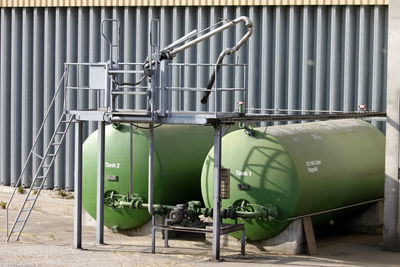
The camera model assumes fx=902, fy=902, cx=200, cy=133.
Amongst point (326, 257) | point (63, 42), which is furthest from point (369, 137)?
point (63, 42)

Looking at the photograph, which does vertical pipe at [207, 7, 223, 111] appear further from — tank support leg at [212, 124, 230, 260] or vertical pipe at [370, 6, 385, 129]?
tank support leg at [212, 124, 230, 260]

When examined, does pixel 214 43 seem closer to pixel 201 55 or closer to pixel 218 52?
pixel 218 52

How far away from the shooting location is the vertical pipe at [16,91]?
2409 cm

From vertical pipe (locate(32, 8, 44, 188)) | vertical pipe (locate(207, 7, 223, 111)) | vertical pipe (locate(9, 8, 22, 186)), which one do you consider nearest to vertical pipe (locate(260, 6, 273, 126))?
vertical pipe (locate(207, 7, 223, 111))

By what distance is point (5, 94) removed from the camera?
79.7 ft

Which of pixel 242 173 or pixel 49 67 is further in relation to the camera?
pixel 49 67

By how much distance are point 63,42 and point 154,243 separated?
30.3 ft

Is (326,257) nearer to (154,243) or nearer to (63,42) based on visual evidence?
(154,243)

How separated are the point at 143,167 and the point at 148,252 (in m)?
1.89

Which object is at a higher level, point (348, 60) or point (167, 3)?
point (167, 3)

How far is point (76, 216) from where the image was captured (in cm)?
1625

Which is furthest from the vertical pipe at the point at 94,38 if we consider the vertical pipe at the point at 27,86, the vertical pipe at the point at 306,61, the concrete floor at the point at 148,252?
the vertical pipe at the point at 306,61

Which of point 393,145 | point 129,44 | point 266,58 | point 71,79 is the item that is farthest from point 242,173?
point 71,79

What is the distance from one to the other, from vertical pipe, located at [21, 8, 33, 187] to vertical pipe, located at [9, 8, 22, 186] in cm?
21
